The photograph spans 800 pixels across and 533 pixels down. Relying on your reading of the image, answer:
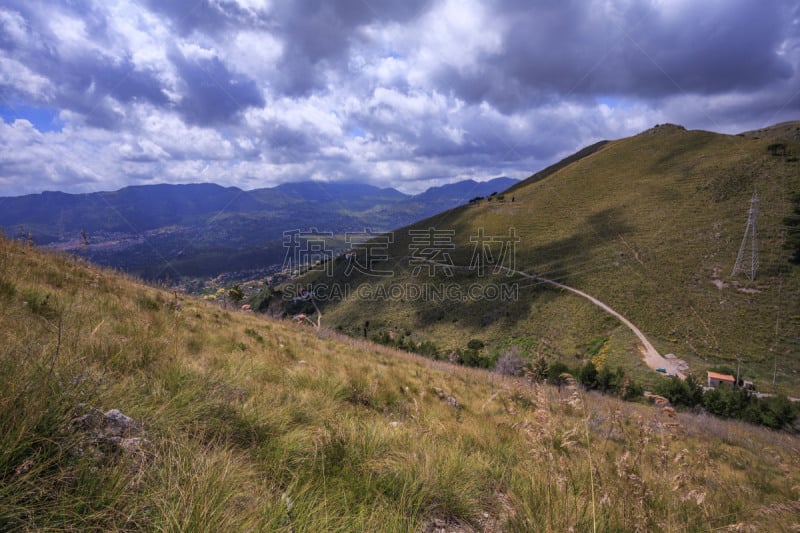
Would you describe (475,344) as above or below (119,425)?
below

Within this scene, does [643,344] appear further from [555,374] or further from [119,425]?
[119,425]

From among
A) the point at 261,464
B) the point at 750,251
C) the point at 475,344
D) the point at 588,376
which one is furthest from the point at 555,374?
the point at 750,251

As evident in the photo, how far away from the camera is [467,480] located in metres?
2.64

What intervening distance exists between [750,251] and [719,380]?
28765 millimetres

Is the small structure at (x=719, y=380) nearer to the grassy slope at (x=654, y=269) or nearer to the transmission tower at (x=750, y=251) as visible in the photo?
the grassy slope at (x=654, y=269)

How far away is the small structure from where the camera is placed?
28.2 m

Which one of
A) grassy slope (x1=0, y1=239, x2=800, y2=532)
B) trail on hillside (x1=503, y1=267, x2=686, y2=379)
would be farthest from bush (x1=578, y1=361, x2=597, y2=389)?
grassy slope (x1=0, y1=239, x2=800, y2=532)

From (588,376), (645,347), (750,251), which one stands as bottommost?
(588,376)

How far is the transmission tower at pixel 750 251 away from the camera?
41.3m

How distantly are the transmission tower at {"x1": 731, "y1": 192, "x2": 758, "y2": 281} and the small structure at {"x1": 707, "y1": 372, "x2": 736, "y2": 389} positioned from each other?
21127 mm

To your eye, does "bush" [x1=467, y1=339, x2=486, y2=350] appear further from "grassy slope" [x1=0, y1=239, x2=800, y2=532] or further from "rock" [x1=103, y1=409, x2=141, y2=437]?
"rock" [x1=103, y1=409, x2=141, y2=437]

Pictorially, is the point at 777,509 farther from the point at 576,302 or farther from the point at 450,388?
the point at 576,302

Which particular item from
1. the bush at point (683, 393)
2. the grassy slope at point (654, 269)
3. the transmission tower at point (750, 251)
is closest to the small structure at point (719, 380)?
the grassy slope at point (654, 269)

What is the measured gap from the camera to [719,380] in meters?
28.5
